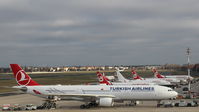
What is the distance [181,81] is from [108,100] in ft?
239

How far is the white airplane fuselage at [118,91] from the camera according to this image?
141ft

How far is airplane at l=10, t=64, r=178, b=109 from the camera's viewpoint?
4291 cm

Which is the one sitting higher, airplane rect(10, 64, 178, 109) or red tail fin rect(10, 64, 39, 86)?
red tail fin rect(10, 64, 39, 86)

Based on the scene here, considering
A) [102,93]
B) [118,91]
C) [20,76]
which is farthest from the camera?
[20,76]

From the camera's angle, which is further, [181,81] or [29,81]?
[181,81]

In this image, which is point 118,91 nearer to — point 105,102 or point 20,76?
point 105,102

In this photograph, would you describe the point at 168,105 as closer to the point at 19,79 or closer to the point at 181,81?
the point at 19,79

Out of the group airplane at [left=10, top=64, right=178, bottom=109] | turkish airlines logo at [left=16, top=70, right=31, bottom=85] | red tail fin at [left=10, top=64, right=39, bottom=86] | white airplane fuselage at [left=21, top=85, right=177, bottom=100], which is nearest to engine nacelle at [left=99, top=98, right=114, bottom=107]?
airplane at [left=10, top=64, right=178, bottom=109]

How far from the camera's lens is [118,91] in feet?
143

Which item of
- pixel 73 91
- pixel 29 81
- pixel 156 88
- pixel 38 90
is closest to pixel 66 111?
pixel 73 91

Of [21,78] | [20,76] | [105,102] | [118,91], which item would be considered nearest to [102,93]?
[105,102]

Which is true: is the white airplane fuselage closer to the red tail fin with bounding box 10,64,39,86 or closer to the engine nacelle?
the red tail fin with bounding box 10,64,39,86

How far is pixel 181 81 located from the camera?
350ft

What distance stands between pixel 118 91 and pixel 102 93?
9.21 ft
